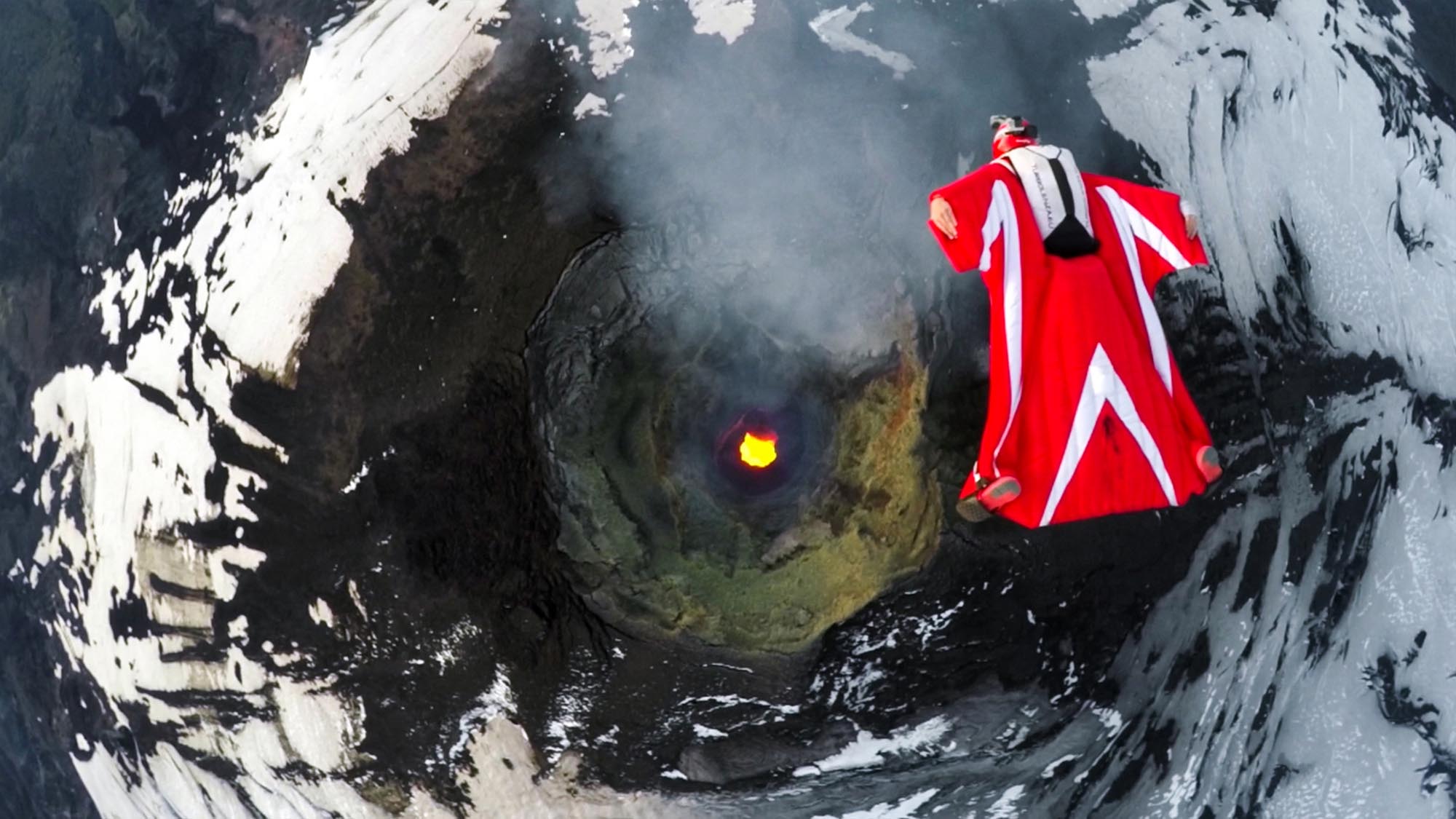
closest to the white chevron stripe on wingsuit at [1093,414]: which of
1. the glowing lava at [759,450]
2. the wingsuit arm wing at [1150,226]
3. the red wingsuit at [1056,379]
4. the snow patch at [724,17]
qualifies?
the red wingsuit at [1056,379]

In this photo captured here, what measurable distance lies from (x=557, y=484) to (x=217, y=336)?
0.40m

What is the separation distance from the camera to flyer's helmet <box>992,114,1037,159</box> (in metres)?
0.97

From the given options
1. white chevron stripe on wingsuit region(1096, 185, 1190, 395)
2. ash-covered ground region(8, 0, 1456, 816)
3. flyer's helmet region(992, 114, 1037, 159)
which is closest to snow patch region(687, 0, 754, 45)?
ash-covered ground region(8, 0, 1456, 816)

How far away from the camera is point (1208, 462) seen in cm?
93

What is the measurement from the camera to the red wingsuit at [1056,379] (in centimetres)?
91

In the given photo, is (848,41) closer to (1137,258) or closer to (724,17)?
(724,17)

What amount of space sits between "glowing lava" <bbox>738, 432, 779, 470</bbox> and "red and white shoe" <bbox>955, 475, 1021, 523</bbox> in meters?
0.19

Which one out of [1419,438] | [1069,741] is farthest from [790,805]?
[1419,438]

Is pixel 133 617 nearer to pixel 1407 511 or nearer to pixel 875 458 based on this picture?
pixel 875 458

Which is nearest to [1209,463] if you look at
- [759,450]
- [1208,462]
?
[1208,462]

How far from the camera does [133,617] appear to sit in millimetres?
1169

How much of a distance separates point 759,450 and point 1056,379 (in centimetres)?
30

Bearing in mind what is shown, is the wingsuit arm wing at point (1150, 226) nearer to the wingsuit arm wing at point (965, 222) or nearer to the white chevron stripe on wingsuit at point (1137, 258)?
the white chevron stripe on wingsuit at point (1137, 258)

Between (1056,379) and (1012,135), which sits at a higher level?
(1012,135)
